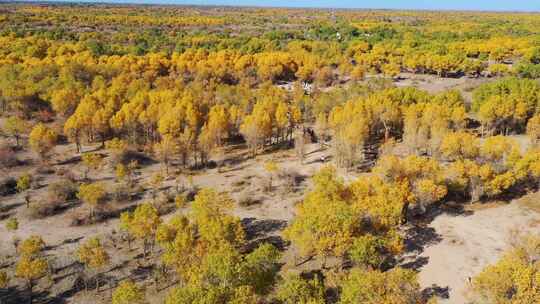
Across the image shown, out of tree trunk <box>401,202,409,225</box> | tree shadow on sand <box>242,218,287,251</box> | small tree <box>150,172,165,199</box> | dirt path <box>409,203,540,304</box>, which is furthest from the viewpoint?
small tree <box>150,172,165,199</box>

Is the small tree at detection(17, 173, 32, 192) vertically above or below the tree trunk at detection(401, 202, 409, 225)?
above

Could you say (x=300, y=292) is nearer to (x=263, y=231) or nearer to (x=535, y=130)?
(x=263, y=231)

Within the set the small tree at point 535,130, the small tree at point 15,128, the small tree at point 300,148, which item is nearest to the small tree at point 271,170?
the small tree at point 300,148

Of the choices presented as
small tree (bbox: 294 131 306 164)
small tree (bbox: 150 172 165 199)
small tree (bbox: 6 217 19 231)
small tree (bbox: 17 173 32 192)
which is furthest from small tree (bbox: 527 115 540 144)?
small tree (bbox: 17 173 32 192)

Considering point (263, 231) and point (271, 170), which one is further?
point (271, 170)

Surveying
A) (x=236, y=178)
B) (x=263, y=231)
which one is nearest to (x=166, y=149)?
(x=236, y=178)

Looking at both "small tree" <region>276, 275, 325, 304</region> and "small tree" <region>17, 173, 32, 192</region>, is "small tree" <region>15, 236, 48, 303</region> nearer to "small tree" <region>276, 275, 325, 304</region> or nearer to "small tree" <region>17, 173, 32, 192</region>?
"small tree" <region>17, 173, 32, 192</region>

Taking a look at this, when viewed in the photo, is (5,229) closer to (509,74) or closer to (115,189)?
(115,189)
